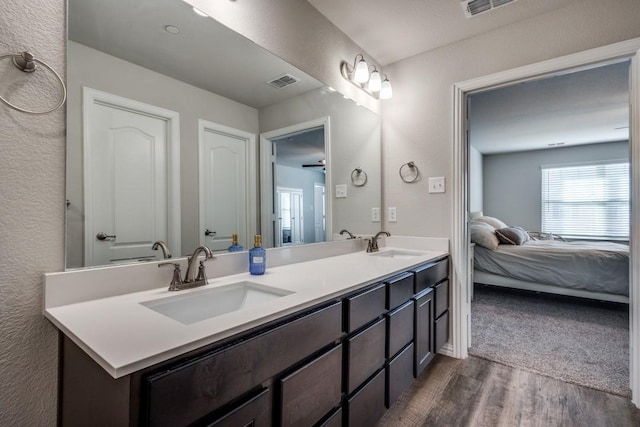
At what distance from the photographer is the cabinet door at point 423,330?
1.75 m

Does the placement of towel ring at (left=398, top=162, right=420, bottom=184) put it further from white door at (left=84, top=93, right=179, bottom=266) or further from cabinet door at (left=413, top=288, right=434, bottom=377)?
white door at (left=84, top=93, right=179, bottom=266)

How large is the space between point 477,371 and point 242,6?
2583 mm

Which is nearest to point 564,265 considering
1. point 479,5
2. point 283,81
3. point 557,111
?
point 557,111

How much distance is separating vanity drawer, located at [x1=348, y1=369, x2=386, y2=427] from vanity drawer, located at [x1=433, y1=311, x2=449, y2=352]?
760 mm

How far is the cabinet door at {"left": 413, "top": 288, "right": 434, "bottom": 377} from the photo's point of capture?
1.75m

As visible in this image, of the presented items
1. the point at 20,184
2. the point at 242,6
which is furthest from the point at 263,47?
the point at 20,184

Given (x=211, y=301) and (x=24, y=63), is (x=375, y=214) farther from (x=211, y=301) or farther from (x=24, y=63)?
(x=24, y=63)

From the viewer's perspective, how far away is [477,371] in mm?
2066

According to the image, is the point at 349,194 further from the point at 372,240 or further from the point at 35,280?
the point at 35,280

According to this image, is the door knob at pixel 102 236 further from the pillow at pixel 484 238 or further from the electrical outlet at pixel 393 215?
the pillow at pixel 484 238

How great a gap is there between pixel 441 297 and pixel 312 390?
140 centimetres

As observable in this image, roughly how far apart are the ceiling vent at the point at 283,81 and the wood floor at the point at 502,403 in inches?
74.3

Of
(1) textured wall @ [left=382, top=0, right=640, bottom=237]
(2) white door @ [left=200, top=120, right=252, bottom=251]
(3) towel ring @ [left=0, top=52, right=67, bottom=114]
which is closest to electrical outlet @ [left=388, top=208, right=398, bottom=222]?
(1) textured wall @ [left=382, top=0, right=640, bottom=237]

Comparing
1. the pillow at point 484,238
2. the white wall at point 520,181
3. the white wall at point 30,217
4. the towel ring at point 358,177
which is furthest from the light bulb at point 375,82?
the white wall at point 520,181
